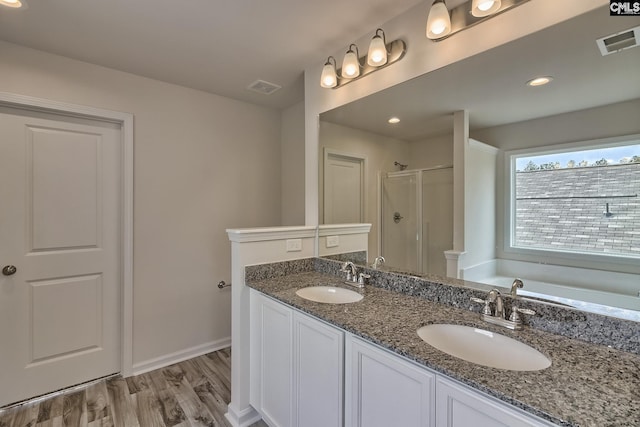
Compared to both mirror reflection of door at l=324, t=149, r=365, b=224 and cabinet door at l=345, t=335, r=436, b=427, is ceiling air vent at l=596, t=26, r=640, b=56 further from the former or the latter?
cabinet door at l=345, t=335, r=436, b=427

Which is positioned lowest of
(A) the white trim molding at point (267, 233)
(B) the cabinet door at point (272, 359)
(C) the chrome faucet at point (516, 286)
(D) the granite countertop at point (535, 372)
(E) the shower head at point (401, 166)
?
(B) the cabinet door at point (272, 359)

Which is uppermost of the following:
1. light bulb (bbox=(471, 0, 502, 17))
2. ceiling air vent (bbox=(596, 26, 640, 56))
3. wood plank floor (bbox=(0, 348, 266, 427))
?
light bulb (bbox=(471, 0, 502, 17))

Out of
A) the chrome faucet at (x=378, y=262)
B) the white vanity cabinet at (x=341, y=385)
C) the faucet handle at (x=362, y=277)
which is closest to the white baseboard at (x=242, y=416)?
the white vanity cabinet at (x=341, y=385)

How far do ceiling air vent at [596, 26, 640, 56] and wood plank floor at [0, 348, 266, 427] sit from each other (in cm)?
243

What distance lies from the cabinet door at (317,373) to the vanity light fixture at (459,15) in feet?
4.70

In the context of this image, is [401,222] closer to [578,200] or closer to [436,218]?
Result: [436,218]

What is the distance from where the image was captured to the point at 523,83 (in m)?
1.25

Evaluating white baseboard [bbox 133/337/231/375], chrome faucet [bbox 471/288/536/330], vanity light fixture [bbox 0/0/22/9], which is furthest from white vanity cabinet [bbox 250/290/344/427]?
vanity light fixture [bbox 0/0/22/9]

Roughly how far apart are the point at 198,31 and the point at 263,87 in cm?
82

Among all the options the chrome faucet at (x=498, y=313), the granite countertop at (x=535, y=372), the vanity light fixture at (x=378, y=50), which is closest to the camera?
the granite countertop at (x=535, y=372)

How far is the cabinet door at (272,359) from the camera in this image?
4.97ft

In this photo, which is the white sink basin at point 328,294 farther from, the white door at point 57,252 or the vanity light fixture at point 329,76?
the white door at point 57,252

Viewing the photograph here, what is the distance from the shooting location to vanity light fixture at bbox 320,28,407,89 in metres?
1.62

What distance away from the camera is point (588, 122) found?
43.6 inches
